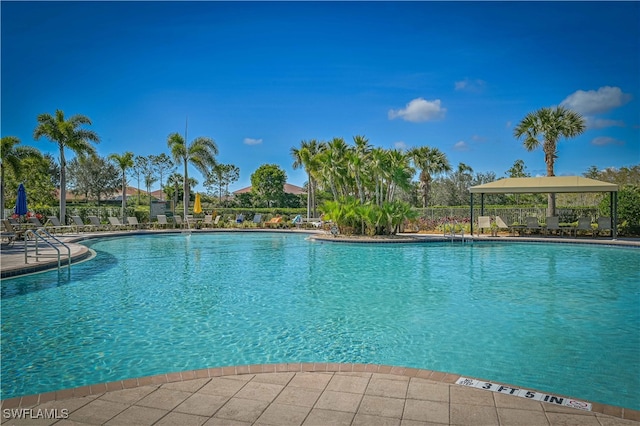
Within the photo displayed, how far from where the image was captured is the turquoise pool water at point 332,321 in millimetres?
4754

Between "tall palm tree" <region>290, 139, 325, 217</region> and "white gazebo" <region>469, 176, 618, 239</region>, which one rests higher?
"tall palm tree" <region>290, 139, 325, 217</region>

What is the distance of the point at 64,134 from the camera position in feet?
82.0

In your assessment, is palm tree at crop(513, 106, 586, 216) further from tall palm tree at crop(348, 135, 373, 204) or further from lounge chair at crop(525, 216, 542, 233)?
tall palm tree at crop(348, 135, 373, 204)

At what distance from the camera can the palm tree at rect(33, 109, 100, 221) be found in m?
24.4

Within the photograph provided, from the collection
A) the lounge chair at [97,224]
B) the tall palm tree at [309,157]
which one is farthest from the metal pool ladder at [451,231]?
the lounge chair at [97,224]

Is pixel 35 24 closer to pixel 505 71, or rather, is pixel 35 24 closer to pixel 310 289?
pixel 310 289

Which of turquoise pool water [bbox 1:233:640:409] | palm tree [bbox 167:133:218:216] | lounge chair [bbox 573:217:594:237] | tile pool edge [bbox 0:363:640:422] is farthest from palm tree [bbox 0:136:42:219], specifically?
lounge chair [bbox 573:217:594:237]

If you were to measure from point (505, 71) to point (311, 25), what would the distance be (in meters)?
12.6

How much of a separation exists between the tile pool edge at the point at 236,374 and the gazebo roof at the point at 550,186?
18.0 metres

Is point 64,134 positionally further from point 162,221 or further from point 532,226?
point 532,226

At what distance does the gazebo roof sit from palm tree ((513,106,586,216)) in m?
5.05

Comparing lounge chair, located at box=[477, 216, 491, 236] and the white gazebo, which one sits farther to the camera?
lounge chair, located at box=[477, 216, 491, 236]

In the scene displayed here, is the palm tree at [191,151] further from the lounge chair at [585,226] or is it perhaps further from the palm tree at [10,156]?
the lounge chair at [585,226]

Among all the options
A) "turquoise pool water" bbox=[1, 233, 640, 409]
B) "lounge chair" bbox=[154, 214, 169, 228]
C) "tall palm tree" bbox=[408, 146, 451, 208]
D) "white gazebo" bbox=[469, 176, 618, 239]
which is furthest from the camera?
"tall palm tree" bbox=[408, 146, 451, 208]
